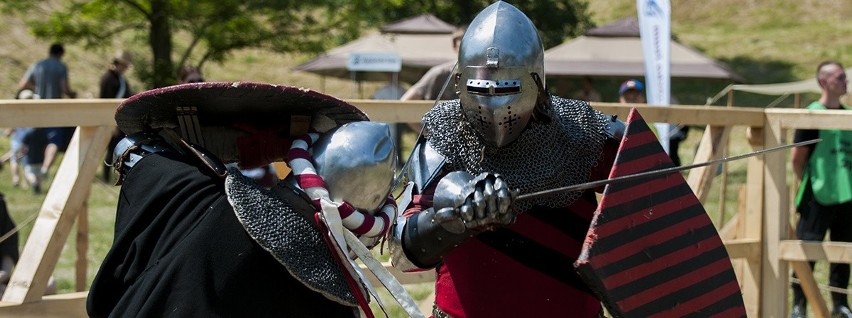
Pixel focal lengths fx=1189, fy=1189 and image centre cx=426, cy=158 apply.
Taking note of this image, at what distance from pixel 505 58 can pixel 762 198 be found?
2609 mm

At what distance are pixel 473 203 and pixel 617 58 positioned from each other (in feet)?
52.1

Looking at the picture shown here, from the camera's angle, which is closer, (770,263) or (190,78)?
(770,263)

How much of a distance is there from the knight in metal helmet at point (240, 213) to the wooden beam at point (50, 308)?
124cm

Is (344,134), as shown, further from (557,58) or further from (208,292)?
(557,58)

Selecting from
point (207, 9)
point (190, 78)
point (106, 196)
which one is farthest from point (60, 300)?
point (207, 9)

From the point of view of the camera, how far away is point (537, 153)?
11.4 ft

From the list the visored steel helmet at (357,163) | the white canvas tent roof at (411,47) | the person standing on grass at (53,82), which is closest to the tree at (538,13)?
the white canvas tent roof at (411,47)

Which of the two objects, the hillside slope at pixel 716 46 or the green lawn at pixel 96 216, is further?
the hillside slope at pixel 716 46

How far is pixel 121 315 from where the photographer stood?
258cm

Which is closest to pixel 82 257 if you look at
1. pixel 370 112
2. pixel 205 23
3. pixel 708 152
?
pixel 370 112

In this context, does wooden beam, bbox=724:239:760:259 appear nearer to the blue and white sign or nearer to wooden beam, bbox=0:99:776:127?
wooden beam, bbox=0:99:776:127

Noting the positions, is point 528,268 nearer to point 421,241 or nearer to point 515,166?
point 515,166

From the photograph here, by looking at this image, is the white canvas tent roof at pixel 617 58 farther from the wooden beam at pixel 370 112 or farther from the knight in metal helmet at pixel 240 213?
the knight in metal helmet at pixel 240 213

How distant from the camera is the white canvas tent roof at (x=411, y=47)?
18438mm
